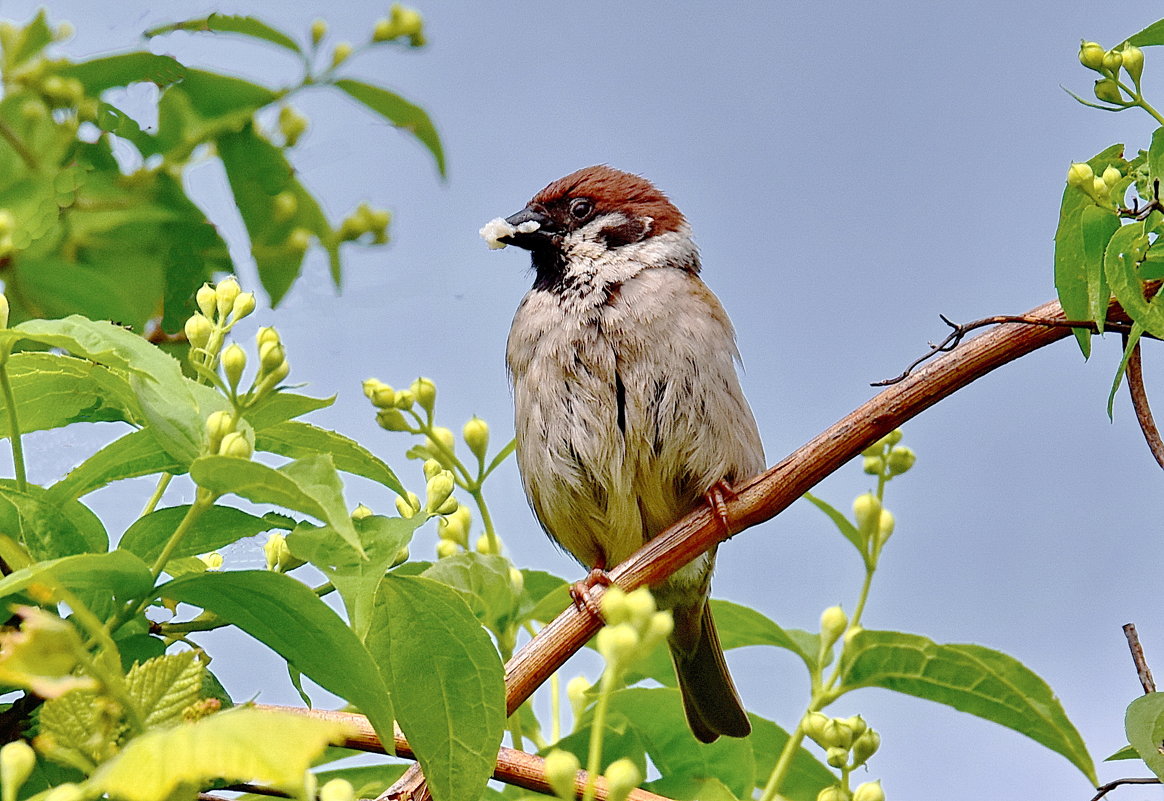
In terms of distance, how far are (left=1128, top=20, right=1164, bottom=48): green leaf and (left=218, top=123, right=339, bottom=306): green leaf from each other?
4.71 feet

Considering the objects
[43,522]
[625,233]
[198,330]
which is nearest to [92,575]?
[43,522]

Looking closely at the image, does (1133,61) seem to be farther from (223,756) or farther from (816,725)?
(223,756)

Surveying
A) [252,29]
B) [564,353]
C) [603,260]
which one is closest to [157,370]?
[252,29]

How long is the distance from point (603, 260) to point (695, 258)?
314 millimetres

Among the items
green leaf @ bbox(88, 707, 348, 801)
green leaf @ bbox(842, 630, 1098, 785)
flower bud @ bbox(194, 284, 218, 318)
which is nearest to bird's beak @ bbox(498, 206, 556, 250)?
green leaf @ bbox(842, 630, 1098, 785)

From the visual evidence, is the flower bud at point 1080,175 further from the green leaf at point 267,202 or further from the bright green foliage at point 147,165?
the green leaf at point 267,202

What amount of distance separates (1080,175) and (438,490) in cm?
91

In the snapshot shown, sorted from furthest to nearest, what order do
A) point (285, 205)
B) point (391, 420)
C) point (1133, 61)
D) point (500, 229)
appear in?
point (500, 229) → point (285, 205) → point (391, 420) → point (1133, 61)

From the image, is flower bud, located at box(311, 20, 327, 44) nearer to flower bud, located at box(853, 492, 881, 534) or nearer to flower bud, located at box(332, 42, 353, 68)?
flower bud, located at box(332, 42, 353, 68)

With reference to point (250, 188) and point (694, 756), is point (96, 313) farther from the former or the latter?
point (694, 756)

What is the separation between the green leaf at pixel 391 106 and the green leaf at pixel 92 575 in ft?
4.12

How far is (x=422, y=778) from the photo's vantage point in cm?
144

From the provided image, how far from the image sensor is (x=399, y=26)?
7.63ft

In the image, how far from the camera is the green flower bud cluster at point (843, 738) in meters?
1.60
